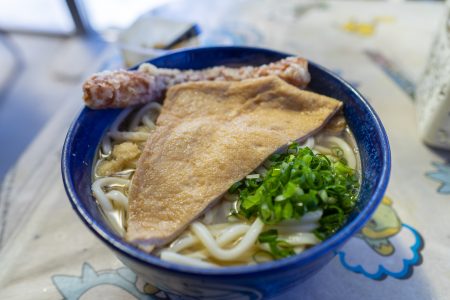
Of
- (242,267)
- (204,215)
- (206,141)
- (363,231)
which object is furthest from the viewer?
(363,231)

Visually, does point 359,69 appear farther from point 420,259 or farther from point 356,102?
point 420,259

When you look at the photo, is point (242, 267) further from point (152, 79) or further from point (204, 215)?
point (152, 79)

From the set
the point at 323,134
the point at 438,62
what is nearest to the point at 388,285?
the point at 323,134

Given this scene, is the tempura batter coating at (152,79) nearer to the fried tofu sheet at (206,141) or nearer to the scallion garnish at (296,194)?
the fried tofu sheet at (206,141)

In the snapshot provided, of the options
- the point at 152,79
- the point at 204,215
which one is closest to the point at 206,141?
the point at 204,215

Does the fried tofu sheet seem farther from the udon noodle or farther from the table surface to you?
the table surface

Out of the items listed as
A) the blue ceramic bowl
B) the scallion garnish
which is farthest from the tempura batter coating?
the scallion garnish
